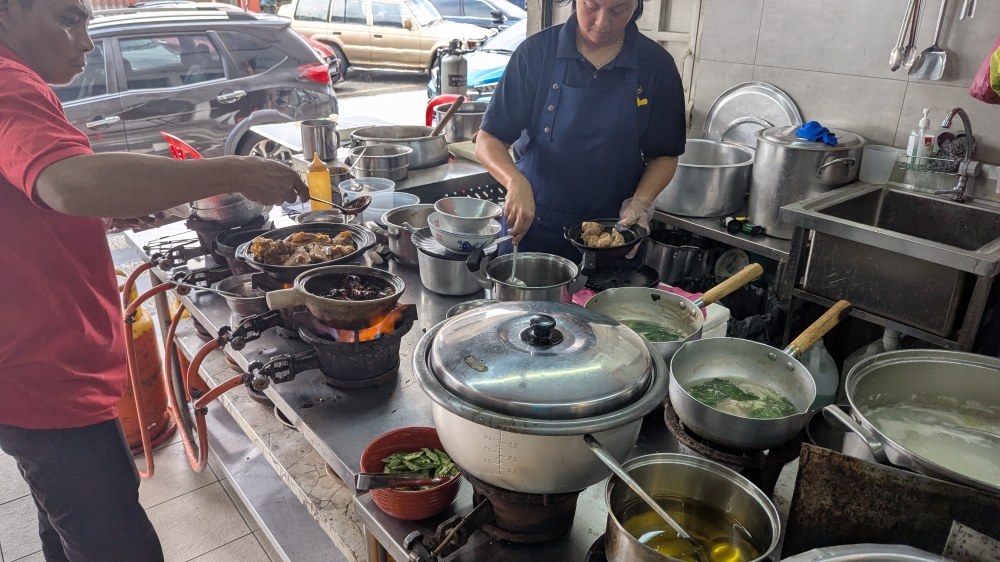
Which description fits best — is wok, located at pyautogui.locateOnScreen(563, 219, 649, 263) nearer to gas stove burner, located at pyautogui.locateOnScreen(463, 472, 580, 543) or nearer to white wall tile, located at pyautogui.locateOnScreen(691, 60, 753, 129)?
gas stove burner, located at pyautogui.locateOnScreen(463, 472, 580, 543)

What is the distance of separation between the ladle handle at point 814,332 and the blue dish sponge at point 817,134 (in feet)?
5.41

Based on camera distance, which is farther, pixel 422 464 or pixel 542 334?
pixel 422 464

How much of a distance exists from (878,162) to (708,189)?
0.82 metres

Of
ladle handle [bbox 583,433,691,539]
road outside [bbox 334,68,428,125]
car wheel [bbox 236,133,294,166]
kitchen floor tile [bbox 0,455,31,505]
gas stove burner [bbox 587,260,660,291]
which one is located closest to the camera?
ladle handle [bbox 583,433,691,539]

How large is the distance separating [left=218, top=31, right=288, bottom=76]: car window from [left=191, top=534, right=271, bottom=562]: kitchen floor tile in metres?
4.61

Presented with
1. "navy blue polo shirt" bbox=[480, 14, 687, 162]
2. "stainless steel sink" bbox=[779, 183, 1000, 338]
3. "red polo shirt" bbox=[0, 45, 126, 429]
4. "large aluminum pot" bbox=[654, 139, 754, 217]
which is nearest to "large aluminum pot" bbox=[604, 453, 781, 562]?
"red polo shirt" bbox=[0, 45, 126, 429]

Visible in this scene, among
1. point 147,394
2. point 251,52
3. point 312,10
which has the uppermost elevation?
point 312,10

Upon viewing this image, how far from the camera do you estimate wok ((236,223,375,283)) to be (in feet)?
6.64

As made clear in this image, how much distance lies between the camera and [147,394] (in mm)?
3219

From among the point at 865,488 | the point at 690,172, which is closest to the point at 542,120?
the point at 690,172

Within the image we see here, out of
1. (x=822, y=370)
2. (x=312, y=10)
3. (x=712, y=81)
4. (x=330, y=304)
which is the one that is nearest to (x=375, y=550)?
(x=330, y=304)

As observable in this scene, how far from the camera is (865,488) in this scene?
3.31ft

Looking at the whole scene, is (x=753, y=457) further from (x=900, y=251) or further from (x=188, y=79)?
(x=188, y=79)

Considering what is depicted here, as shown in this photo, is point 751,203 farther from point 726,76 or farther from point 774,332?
point 726,76
